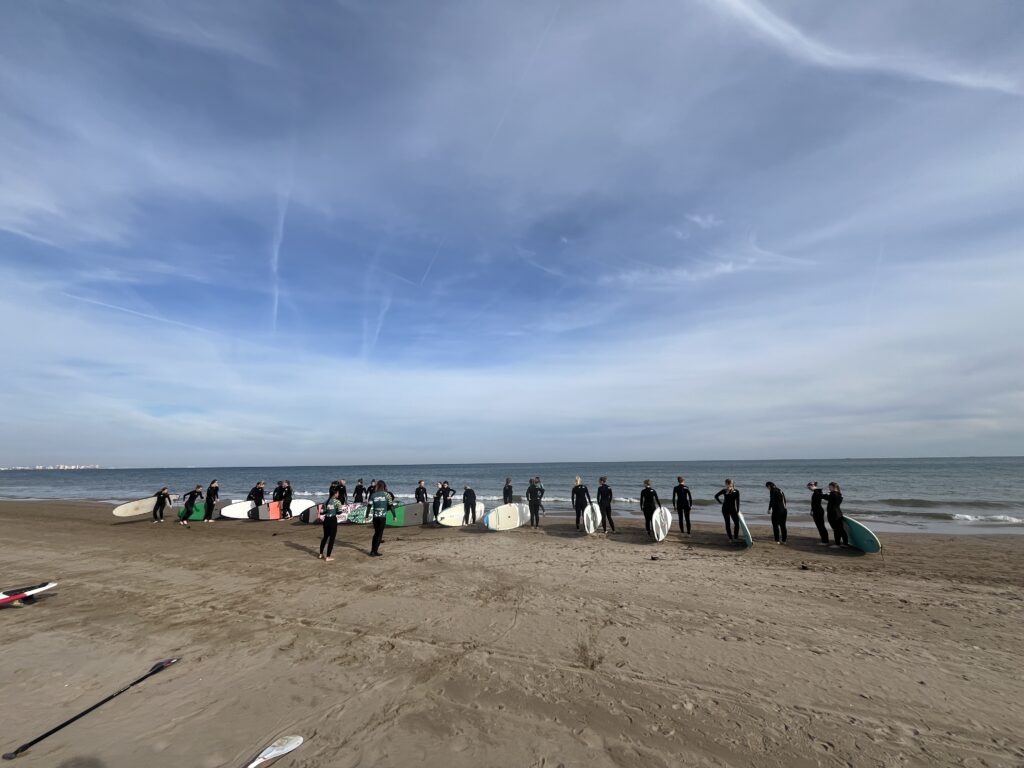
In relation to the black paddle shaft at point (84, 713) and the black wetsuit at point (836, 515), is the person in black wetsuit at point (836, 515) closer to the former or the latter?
the black wetsuit at point (836, 515)

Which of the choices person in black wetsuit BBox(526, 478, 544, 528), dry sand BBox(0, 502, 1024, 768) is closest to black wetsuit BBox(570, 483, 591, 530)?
person in black wetsuit BBox(526, 478, 544, 528)

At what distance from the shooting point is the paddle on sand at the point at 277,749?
3.07m

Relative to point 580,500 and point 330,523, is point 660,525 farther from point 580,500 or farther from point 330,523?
point 330,523

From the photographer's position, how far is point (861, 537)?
1036 centimetres

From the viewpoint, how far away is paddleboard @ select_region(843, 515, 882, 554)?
1013 cm

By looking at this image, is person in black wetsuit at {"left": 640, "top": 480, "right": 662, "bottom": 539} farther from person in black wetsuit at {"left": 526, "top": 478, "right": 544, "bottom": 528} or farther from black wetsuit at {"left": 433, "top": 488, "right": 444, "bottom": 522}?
black wetsuit at {"left": 433, "top": 488, "right": 444, "bottom": 522}

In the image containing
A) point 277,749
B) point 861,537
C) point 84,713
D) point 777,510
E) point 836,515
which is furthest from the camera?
point 777,510

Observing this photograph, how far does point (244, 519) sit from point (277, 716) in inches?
627

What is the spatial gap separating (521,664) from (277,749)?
2.26m

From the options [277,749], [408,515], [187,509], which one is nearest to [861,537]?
[277,749]

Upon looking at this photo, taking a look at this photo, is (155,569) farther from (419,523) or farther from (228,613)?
(419,523)

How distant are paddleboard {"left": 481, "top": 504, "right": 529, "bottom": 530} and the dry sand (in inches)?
209

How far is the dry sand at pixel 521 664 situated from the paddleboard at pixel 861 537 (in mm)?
1183

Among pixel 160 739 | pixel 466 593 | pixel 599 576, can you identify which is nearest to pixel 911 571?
pixel 599 576
